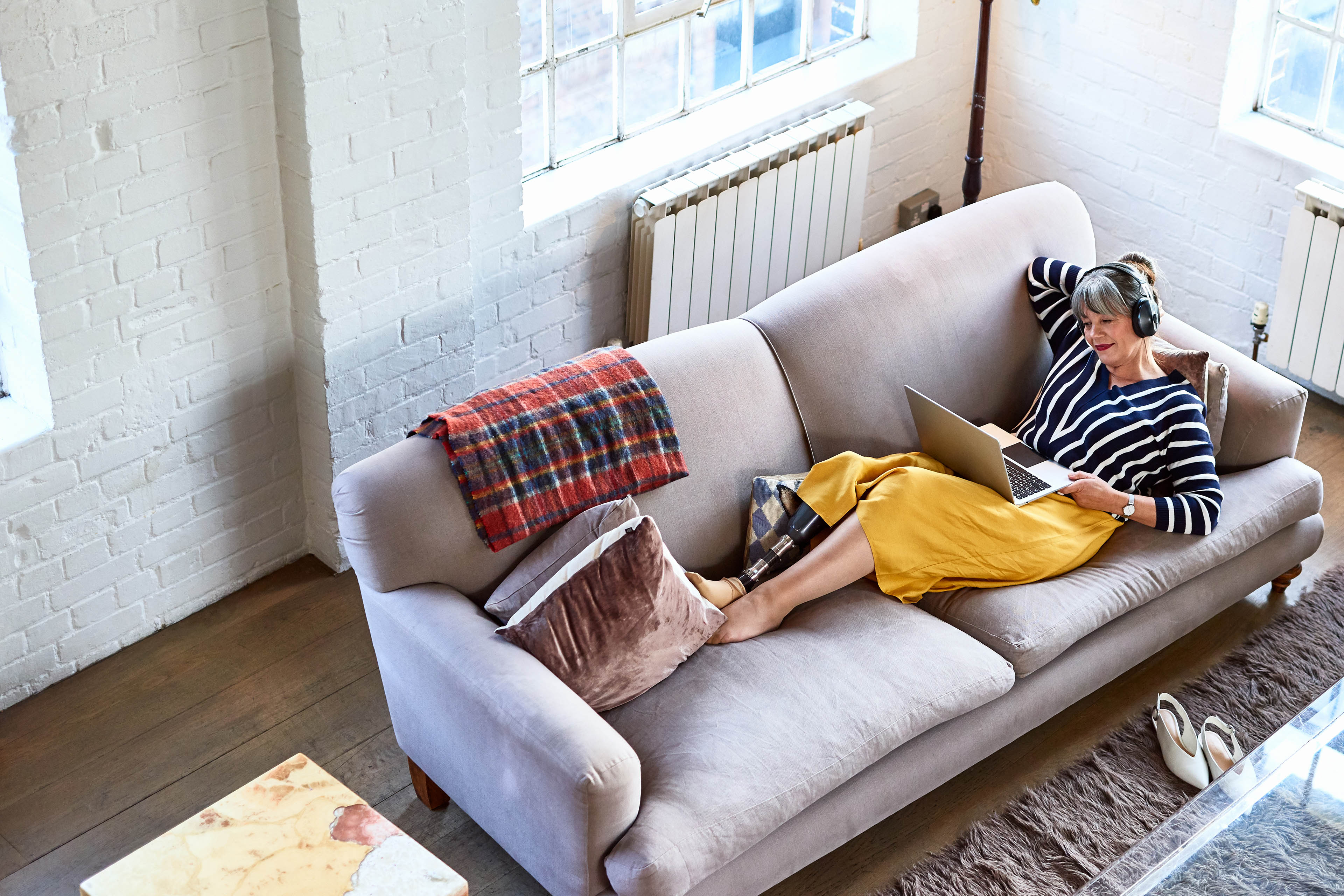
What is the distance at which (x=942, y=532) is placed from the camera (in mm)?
3289

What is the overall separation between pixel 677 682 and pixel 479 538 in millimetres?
505

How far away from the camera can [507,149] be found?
378 centimetres

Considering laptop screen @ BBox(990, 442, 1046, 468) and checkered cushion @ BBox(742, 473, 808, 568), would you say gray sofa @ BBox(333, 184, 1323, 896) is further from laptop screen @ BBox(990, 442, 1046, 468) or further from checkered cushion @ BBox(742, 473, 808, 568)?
laptop screen @ BBox(990, 442, 1046, 468)

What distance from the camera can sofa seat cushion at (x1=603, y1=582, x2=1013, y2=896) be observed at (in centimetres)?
266

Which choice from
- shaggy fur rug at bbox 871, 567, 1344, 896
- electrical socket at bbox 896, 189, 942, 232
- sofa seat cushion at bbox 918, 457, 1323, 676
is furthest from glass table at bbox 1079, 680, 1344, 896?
electrical socket at bbox 896, 189, 942, 232

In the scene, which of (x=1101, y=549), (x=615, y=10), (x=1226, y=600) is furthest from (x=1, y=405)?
(x=1226, y=600)

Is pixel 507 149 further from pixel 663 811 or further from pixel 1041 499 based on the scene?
pixel 663 811

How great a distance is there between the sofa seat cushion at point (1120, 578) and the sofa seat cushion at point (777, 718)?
3.0 inches

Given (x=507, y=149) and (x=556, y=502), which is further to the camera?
(x=507, y=149)

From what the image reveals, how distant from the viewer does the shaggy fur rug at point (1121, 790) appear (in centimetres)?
305

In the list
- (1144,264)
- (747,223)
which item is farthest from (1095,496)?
(747,223)

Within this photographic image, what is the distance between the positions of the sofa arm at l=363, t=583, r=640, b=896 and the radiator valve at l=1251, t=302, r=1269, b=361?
2.59 meters

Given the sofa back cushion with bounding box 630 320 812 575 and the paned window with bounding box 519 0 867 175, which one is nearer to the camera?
the sofa back cushion with bounding box 630 320 812 575

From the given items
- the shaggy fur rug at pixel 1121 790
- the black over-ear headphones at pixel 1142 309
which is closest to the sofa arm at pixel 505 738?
the shaggy fur rug at pixel 1121 790
